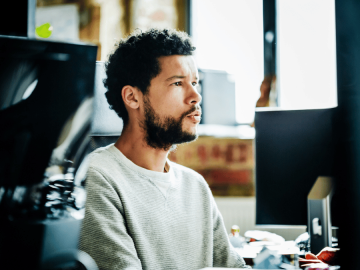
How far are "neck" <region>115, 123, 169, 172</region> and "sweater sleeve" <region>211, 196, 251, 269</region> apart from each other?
11.4 inches

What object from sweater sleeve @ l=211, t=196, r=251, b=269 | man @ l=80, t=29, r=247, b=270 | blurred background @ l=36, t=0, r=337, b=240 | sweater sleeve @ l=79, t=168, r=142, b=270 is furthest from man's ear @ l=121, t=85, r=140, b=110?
blurred background @ l=36, t=0, r=337, b=240

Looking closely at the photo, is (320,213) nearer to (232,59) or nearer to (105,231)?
(105,231)

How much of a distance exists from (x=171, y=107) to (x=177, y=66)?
0.15 m

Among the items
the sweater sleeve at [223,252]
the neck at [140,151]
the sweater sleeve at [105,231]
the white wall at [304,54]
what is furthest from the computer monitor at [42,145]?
the white wall at [304,54]

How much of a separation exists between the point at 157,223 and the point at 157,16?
2.15 m

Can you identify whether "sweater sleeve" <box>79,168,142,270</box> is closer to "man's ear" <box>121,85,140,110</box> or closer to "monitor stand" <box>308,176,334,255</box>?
"man's ear" <box>121,85,140,110</box>

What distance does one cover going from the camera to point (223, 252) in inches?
43.4

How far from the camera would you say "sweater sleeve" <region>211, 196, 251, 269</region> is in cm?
108

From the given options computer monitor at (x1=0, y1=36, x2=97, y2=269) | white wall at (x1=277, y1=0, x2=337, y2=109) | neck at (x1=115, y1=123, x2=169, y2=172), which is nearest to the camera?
computer monitor at (x1=0, y1=36, x2=97, y2=269)

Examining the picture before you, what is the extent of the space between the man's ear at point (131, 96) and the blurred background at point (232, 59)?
42.7 inches

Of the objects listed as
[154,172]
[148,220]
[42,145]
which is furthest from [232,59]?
[42,145]

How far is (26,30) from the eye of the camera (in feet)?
1.07

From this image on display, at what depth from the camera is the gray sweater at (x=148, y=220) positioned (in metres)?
0.75

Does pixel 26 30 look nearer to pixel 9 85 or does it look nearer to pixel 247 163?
pixel 9 85
